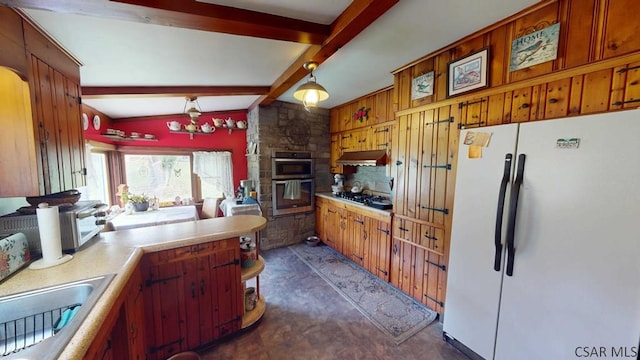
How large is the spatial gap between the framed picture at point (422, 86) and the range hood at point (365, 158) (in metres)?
1.01

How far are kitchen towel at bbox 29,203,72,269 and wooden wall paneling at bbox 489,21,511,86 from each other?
122 inches

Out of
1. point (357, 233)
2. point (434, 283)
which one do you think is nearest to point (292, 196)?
point (357, 233)

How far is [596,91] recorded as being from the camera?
1.36 meters

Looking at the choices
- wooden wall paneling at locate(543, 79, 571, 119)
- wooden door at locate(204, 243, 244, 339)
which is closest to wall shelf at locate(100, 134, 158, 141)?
wooden door at locate(204, 243, 244, 339)

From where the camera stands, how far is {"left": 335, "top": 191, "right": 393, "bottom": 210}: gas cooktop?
300 cm

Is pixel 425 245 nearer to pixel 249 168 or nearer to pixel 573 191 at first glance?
pixel 573 191

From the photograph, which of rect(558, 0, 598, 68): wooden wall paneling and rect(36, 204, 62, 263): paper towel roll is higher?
rect(558, 0, 598, 68): wooden wall paneling

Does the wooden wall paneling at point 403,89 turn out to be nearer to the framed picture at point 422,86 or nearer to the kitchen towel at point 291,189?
the framed picture at point 422,86

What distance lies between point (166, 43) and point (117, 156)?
9.87ft

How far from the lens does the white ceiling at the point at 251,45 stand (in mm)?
1508

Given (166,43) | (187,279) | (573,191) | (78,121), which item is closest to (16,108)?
(78,121)


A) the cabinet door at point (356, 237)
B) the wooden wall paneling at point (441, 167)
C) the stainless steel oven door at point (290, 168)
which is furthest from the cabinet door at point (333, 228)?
the wooden wall paneling at point (441, 167)

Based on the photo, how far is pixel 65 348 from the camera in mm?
788

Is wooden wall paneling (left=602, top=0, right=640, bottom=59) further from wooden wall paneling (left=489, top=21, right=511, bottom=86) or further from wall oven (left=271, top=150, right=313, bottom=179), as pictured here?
wall oven (left=271, top=150, right=313, bottom=179)
